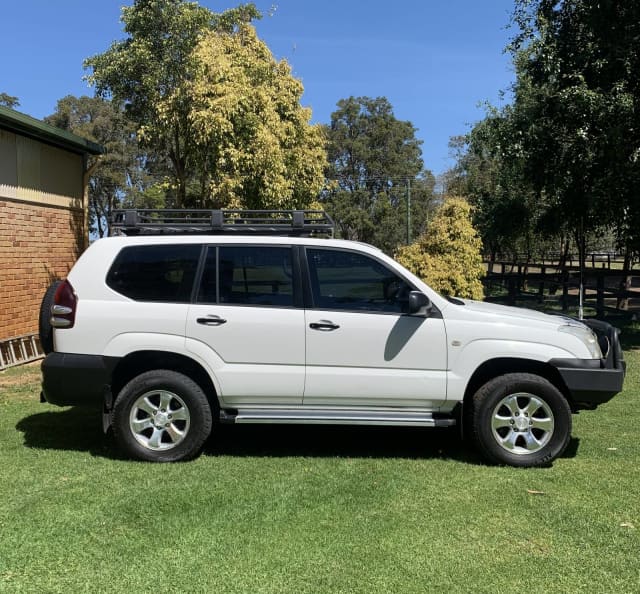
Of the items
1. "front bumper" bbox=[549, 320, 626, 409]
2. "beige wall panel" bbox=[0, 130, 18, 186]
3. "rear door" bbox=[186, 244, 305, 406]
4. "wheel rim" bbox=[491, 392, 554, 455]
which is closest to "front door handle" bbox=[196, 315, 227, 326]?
"rear door" bbox=[186, 244, 305, 406]

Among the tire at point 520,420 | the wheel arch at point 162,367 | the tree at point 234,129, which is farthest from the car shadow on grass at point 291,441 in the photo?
the tree at point 234,129

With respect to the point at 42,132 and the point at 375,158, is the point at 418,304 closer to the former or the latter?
the point at 42,132

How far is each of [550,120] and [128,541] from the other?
384 inches

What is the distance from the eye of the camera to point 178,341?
4875 millimetres

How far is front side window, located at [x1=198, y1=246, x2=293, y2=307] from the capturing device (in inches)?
195

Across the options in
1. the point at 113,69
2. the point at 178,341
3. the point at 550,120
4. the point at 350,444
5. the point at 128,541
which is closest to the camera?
the point at 128,541

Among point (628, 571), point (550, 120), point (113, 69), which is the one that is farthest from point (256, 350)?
point (113, 69)

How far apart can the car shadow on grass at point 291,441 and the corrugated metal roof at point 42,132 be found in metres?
4.65

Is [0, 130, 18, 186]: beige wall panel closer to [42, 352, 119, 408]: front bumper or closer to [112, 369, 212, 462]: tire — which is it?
[42, 352, 119, 408]: front bumper

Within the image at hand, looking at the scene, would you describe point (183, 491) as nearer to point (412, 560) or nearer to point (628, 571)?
point (412, 560)

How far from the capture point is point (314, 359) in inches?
192

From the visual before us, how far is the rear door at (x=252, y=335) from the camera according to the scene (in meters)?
4.86

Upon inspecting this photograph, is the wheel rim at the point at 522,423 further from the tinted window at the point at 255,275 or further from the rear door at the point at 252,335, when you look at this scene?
the tinted window at the point at 255,275

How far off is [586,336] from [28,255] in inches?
330
